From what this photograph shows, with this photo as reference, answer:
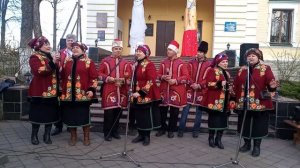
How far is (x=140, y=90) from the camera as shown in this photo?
588 centimetres

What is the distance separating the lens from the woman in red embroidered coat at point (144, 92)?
5941 millimetres

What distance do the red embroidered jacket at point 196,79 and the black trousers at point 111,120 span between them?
5.03 ft

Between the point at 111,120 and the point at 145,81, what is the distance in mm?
1077

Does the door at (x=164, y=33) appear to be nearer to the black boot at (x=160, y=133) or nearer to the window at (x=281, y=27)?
the window at (x=281, y=27)

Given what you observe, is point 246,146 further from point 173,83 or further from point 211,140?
point 173,83

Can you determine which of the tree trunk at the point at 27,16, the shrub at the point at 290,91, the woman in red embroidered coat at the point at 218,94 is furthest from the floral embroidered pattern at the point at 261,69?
the tree trunk at the point at 27,16

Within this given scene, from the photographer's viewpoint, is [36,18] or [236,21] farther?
[36,18]

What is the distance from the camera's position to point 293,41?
53.0 feet

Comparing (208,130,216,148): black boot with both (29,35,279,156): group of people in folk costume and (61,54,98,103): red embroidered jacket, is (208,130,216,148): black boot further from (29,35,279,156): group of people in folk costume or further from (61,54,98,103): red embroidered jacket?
(61,54,98,103): red embroidered jacket

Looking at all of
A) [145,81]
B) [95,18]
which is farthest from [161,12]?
[145,81]

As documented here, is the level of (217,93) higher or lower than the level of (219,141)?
higher

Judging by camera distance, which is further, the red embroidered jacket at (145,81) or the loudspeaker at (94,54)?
the loudspeaker at (94,54)

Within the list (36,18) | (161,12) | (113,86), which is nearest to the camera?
(113,86)

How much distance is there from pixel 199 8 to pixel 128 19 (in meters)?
3.87
